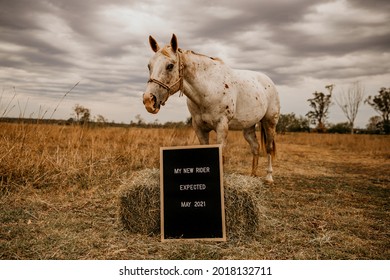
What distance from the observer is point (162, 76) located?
2949 millimetres

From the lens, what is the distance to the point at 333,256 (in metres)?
2.33

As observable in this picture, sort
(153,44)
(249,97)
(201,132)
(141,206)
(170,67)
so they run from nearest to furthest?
(141,206) < (170,67) < (153,44) < (201,132) < (249,97)

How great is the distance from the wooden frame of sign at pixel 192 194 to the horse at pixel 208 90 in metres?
0.59

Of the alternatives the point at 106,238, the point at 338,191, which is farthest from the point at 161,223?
the point at 338,191

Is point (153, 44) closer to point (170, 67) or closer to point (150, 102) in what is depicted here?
point (170, 67)

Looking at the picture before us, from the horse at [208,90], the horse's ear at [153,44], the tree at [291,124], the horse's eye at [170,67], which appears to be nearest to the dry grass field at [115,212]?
the horse at [208,90]

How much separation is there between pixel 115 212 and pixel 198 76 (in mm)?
1889

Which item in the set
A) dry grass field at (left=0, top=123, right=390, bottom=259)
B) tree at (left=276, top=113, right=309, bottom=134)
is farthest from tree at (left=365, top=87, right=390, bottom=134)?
tree at (left=276, top=113, right=309, bottom=134)

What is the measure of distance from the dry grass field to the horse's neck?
1.33 m

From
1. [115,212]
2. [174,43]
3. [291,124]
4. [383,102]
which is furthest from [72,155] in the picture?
[291,124]

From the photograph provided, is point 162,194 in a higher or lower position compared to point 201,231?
higher
